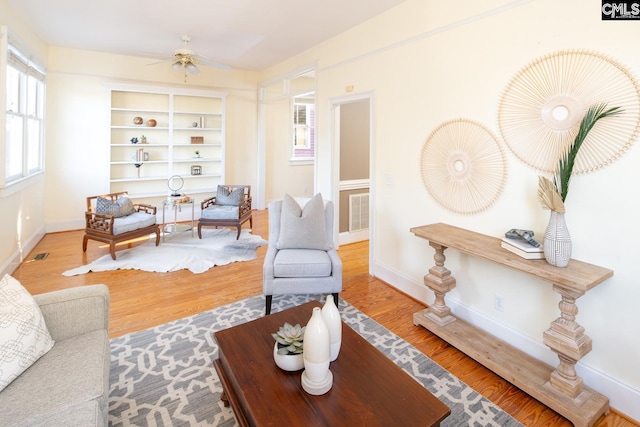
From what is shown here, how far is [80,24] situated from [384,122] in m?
4.07

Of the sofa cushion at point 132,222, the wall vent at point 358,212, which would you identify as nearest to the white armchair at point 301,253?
the wall vent at point 358,212

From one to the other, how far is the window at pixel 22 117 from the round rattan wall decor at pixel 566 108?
4.87 metres

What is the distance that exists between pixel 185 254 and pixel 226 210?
0.97 meters

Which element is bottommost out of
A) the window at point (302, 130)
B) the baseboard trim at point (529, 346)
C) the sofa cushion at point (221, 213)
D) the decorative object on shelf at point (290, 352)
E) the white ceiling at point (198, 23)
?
the baseboard trim at point (529, 346)

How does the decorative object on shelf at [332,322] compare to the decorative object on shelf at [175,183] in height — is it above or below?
below

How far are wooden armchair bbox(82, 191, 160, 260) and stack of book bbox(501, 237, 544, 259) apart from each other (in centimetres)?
433

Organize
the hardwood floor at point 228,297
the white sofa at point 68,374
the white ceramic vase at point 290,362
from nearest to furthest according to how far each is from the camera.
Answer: the white sofa at point 68,374, the white ceramic vase at point 290,362, the hardwood floor at point 228,297

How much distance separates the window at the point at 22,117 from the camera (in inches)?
150

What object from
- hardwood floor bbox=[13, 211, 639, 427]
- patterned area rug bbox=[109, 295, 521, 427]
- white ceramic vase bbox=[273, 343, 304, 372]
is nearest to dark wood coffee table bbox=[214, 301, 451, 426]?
white ceramic vase bbox=[273, 343, 304, 372]

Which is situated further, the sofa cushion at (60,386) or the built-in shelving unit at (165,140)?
the built-in shelving unit at (165,140)

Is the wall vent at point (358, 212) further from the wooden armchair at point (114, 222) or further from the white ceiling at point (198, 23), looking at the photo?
the wooden armchair at point (114, 222)

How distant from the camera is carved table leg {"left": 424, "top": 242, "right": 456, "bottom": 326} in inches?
106

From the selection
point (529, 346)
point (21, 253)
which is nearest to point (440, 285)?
point (529, 346)

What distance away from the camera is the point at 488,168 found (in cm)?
261
